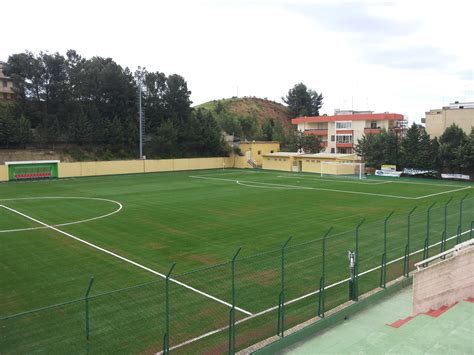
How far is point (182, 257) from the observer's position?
61.4 ft

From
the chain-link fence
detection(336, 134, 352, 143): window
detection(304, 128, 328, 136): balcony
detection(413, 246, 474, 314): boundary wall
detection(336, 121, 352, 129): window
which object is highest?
detection(336, 121, 352, 129): window

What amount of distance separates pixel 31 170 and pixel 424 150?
49.2m

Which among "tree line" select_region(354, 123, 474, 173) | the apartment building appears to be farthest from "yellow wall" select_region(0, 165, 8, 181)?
the apartment building

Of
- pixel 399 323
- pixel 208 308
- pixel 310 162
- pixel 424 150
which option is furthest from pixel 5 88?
pixel 399 323

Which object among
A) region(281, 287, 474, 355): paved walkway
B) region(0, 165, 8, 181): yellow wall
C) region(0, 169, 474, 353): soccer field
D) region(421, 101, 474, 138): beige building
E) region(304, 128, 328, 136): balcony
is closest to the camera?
region(281, 287, 474, 355): paved walkway

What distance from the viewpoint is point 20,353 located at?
10.1 meters

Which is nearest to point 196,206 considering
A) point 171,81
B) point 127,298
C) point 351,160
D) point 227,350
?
point 127,298

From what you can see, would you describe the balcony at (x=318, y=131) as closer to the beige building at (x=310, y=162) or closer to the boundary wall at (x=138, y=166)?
the boundary wall at (x=138, y=166)

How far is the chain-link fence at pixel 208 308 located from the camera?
10523mm

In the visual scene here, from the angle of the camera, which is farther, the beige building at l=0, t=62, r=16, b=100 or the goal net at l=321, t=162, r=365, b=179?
the beige building at l=0, t=62, r=16, b=100

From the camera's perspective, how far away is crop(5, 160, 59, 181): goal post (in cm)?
5253

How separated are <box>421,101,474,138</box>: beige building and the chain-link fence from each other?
53861 mm

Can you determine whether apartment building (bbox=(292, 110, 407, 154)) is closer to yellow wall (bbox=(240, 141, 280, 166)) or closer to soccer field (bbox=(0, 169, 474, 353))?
yellow wall (bbox=(240, 141, 280, 166))

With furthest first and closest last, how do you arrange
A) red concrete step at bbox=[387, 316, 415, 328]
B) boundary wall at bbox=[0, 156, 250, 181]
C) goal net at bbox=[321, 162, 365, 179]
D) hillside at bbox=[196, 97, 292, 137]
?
1. hillside at bbox=[196, 97, 292, 137]
2. goal net at bbox=[321, 162, 365, 179]
3. boundary wall at bbox=[0, 156, 250, 181]
4. red concrete step at bbox=[387, 316, 415, 328]
